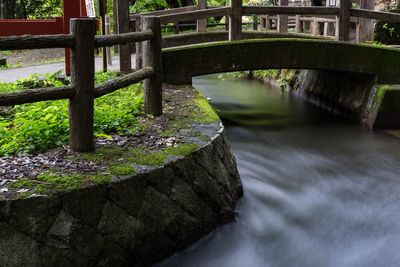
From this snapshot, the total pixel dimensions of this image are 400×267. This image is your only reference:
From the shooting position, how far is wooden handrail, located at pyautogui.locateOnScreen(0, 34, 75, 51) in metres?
4.06

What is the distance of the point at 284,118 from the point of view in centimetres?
1137

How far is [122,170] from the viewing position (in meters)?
4.25

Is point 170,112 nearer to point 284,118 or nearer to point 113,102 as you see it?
point 113,102

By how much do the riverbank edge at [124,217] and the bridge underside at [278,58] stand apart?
13.1 feet

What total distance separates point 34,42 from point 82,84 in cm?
56

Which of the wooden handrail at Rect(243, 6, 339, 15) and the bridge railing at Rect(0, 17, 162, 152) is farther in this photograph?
the wooden handrail at Rect(243, 6, 339, 15)

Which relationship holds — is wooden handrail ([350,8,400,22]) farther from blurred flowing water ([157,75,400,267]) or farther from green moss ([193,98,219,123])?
green moss ([193,98,219,123])

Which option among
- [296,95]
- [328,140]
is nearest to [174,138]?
[328,140]

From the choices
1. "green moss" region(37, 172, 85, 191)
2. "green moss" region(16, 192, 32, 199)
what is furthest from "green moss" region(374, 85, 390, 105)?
"green moss" region(16, 192, 32, 199)

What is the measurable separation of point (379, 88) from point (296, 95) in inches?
170

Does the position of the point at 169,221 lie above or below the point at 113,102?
below

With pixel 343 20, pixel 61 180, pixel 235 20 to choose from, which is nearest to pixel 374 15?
pixel 343 20

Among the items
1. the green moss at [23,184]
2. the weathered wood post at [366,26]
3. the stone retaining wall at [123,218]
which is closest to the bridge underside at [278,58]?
the weathered wood post at [366,26]

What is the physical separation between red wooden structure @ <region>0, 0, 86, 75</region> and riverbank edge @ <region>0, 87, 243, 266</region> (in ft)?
14.1
